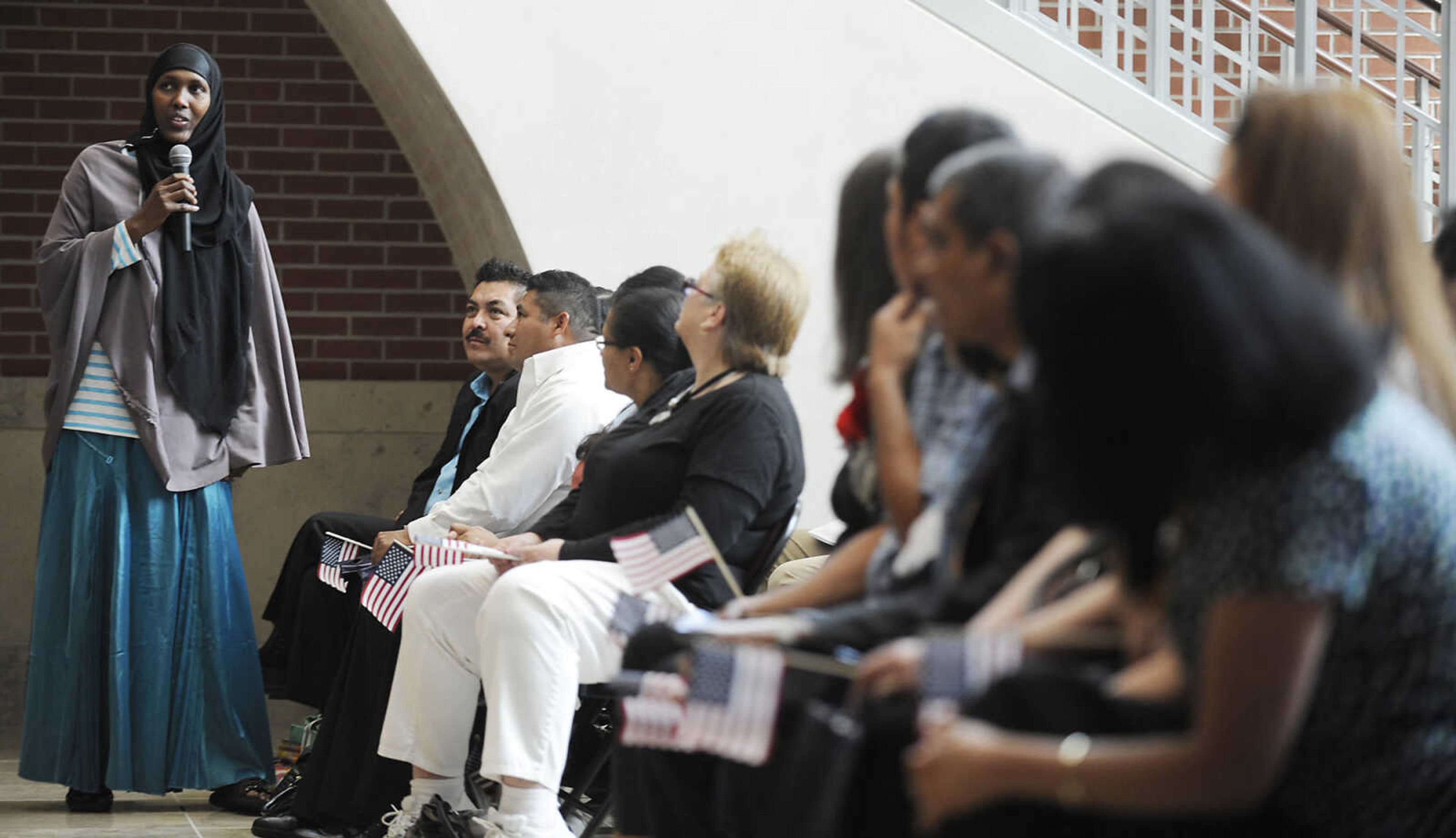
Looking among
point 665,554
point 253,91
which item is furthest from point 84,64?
point 665,554

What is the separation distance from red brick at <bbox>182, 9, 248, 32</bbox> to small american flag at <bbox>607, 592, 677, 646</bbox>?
3.98m

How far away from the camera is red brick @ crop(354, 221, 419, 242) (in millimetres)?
5852

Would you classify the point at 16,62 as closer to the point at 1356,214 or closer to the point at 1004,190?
the point at 1004,190

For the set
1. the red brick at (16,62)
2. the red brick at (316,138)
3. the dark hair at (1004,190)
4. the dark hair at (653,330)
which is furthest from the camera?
the red brick at (316,138)

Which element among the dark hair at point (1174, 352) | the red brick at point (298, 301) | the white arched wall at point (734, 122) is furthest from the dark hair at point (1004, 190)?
the red brick at point (298, 301)

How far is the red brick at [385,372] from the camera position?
584cm

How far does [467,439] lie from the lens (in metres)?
4.08

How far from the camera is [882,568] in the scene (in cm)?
187

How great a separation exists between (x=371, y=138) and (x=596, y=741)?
9.77ft

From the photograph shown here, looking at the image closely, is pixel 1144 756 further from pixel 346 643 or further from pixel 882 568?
pixel 346 643

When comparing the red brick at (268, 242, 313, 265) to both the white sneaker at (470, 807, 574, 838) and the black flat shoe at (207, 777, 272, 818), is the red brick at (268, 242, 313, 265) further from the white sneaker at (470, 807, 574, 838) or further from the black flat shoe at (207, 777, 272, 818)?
the white sneaker at (470, 807, 574, 838)

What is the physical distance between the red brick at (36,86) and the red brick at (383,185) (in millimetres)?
1010

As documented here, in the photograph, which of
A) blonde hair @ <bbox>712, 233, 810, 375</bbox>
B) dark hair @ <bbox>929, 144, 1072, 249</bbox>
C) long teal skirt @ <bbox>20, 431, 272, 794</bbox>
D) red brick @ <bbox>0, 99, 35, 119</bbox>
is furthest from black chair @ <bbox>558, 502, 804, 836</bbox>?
red brick @ <bbox>0, 99, 35, 119</bbox>

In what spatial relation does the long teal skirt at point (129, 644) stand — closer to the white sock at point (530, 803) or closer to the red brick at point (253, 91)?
the white sock at point (530, 803)
